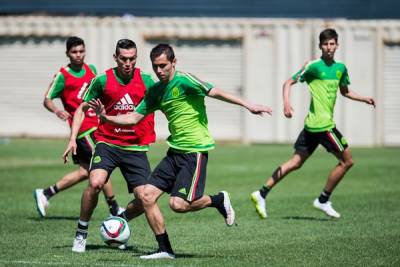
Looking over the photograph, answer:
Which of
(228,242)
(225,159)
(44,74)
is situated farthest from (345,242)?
(44,74)

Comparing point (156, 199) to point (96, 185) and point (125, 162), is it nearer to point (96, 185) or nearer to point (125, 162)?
point (96, 185)

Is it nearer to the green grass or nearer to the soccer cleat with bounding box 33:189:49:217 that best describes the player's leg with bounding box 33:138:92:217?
the soccer cleat with bounding box 33:189:49:217

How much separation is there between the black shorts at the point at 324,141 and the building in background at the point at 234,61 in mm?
14449

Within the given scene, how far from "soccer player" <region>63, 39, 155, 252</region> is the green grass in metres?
0.64

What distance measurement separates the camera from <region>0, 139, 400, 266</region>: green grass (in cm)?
1022

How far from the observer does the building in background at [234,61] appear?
2883 cm

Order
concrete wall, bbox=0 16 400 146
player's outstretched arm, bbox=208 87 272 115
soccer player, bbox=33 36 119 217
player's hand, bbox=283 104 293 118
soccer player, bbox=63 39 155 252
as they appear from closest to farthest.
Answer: player's outstretched arm, bbox=208 87 272 115 < soccer player, bbox=63 39 155 252 < player's hand, bbox=283 104 293 118 < soccer player, bbox=33 36 119 217 < concrete wall, bbox=0 16 400 146

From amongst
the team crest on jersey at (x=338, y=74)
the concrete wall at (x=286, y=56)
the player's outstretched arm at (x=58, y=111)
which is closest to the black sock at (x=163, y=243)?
the player's outstretched arm at (x=58, y=111)

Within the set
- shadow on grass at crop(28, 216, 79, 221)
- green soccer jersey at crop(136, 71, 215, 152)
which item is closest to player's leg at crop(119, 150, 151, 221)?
green soccer jersey at crop(136, 71, 215, 152)

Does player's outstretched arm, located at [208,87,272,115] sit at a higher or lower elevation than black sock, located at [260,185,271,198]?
higher

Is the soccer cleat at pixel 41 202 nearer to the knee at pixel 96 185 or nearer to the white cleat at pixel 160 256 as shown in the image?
the knee at pixel 96 185

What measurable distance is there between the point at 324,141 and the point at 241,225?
1.84 metres

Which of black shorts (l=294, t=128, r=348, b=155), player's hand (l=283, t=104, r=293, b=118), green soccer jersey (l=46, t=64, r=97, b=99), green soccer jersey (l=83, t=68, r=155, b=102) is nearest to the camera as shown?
green soccer jersey (l=83, t=68, r=155, b=102)

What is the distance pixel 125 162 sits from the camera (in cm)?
1105
